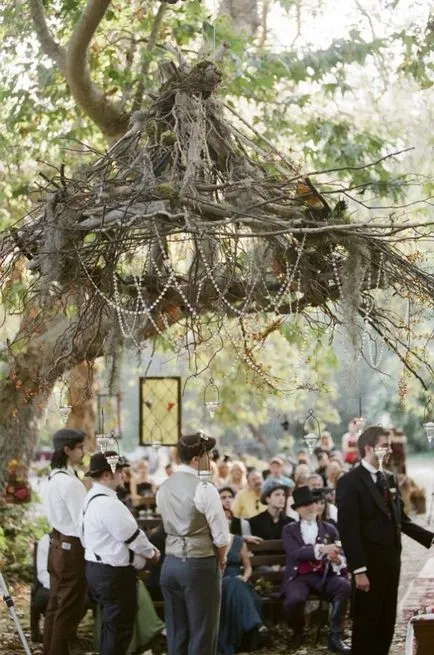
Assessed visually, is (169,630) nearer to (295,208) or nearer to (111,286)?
(111,286)

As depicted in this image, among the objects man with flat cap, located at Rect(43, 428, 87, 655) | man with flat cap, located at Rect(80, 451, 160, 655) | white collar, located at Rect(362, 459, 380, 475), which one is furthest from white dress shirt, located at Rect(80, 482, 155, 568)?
white collar, located at Rect(362, 459, 380, 475)

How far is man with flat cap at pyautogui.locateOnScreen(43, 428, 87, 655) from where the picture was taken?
9688 millimetres

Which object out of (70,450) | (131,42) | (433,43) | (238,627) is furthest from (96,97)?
(238,627)

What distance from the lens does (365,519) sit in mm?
9766

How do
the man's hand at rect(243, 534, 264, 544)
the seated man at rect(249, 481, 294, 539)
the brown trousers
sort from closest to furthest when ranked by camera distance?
the brown trousers
the man's hand at rect(243, 534, 264, 544)
the seated man at rect(249, 481, 294, 539)

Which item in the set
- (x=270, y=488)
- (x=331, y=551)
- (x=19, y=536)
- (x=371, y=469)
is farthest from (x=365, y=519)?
(x=19, y=536)

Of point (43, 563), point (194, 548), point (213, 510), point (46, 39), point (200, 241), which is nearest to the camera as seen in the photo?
point (200, 241)

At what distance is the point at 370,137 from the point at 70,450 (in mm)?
6392

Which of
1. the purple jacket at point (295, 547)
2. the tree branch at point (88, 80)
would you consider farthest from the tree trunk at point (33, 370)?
the purple jacket at point (295, 547)

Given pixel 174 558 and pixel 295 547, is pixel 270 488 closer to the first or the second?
pixel 295 547

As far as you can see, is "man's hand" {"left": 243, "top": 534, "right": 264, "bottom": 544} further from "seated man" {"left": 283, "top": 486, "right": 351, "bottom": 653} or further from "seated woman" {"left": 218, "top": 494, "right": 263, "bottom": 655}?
"seated woman" {"left": 218, "top": 494, "right": 263, "bottom": 655}

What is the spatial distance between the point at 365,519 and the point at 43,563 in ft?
10.3

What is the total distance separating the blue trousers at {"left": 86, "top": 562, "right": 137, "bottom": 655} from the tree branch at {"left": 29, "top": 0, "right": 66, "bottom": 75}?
5793mm

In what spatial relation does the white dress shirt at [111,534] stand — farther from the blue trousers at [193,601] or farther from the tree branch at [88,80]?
the tree branch at [88,80]
